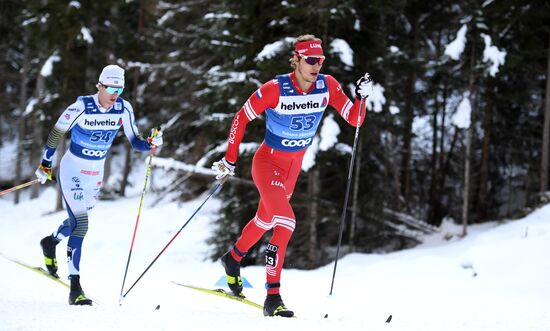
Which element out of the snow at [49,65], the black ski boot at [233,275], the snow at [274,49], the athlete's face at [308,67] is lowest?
the black ski boot at [233,275]

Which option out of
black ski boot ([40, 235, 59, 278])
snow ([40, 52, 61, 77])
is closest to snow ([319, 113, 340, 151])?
black ski boot ([40, 235, 59, 278])

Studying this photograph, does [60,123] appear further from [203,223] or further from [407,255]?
[203,223]

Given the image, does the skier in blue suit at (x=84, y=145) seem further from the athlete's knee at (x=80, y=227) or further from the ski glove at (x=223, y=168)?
the ski glove at (x=223, y=168)

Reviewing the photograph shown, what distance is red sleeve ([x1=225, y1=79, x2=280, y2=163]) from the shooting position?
18.5 feet

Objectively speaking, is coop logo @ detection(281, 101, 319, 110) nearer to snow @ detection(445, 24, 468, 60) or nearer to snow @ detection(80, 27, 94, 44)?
snow @ detection(445, 24, 468, 60)

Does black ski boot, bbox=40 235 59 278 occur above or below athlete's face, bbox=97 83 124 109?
below

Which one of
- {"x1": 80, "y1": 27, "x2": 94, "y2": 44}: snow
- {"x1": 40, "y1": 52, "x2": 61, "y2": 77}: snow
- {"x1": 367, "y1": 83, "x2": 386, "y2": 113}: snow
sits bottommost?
{"x1": 367, "y1": 83, "x2": 386, "y2": 113}: snow

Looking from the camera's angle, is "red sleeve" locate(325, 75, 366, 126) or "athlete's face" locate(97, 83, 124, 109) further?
"athlete's face" locate(97, 83, 124, 109)

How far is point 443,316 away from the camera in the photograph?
21.3 feet

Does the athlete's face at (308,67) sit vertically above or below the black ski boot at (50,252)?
above

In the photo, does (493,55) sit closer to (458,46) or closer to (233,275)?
(458,46)

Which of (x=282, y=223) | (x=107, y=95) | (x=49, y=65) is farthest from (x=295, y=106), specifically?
(x=49, y=65)

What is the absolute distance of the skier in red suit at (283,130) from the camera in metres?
5.64

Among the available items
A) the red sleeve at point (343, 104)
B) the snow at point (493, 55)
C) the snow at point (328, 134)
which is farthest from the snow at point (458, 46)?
the red sleeve at point (343, 104)
